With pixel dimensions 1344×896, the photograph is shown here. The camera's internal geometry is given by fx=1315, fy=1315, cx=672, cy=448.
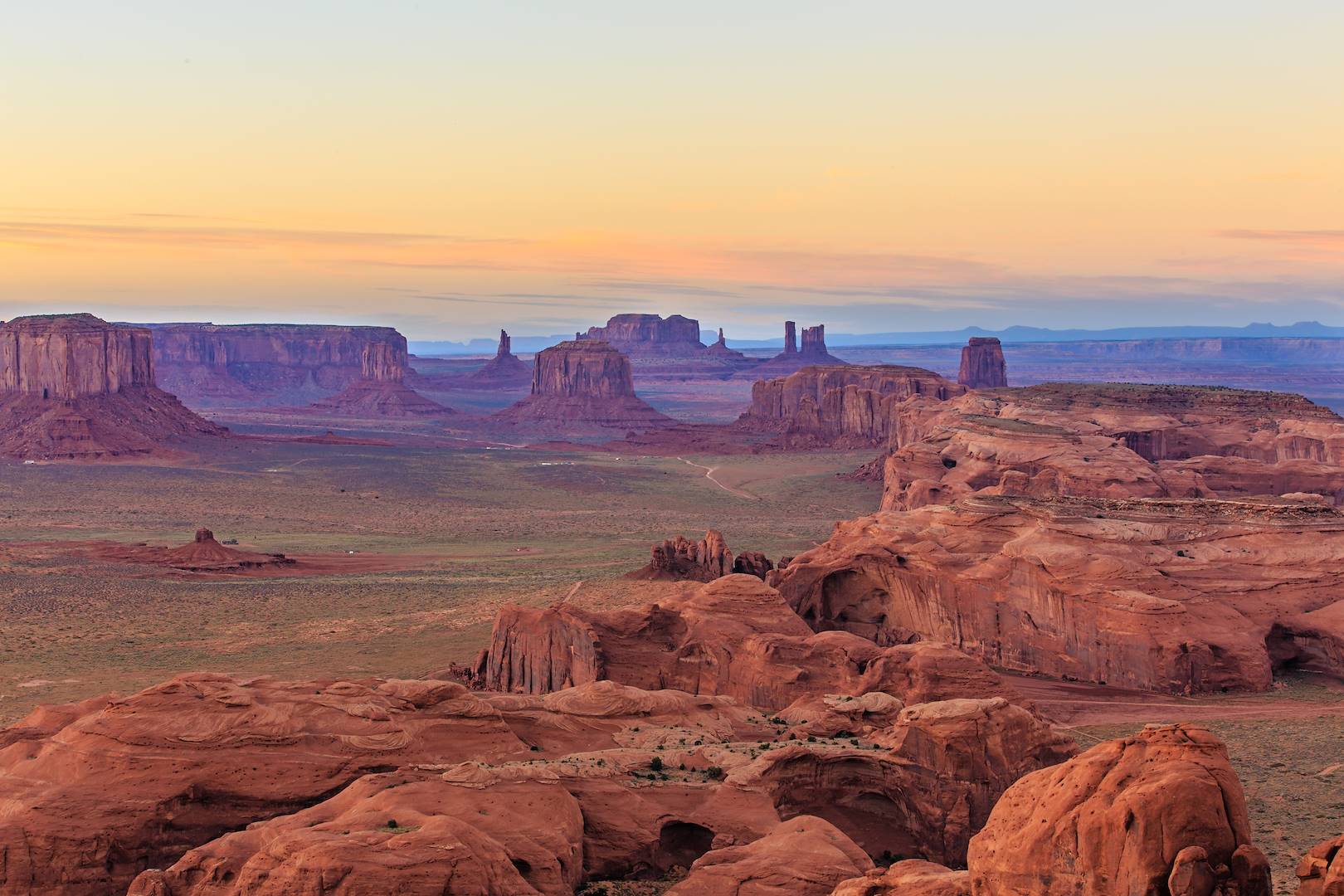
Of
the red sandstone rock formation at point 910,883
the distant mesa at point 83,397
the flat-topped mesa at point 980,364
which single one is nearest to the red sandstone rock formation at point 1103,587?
the red sandstone rock formation at point 910,883

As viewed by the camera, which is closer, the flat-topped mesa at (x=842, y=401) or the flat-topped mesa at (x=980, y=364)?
the flat-topped mesa at (x=842, y=401)

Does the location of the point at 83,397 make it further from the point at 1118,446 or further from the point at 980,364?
the point at 980,364

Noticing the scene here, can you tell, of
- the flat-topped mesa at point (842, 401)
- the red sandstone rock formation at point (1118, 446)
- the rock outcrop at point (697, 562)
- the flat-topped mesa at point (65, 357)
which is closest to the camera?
the rock outcrop at point (697, 562)

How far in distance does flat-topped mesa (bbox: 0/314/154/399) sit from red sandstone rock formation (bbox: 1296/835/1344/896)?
128 metres

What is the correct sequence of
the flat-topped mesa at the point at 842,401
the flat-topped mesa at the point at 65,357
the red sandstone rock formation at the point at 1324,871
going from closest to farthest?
1. the red sandstone rock formation at the point at 1324,871
2. the flat-topped mesa at the point at 65,357
3. the flat-topped mesa at the point at 842,401

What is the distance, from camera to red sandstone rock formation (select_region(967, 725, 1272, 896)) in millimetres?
14844

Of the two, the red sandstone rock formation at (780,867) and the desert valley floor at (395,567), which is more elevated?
the red sandstone rock formation at (780,867)

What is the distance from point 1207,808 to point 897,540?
105 ft

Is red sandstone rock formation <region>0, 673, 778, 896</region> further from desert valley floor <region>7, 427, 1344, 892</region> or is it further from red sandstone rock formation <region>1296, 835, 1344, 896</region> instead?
desert valley floor <region>7, 427, 1344, 892</region>

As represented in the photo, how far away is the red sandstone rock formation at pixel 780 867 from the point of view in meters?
19.9

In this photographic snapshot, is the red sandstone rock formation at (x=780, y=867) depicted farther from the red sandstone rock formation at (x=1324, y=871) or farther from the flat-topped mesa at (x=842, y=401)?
the flat-topped mesa at (x=842, y=401)

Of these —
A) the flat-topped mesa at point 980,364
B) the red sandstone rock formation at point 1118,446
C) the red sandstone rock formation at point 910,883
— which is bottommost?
the red sandstone rock formation at point 910,883

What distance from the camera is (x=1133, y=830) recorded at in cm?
1513

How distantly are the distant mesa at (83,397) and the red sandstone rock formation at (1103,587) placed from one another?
8747cm
